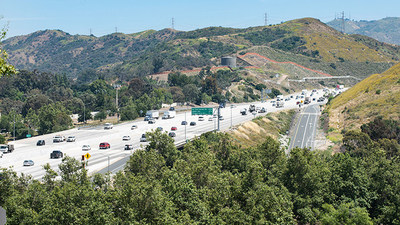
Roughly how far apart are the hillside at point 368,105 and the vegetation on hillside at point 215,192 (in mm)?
51312

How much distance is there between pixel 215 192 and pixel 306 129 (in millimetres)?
80622

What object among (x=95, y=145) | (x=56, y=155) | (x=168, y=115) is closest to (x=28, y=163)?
(x=56, y=155)

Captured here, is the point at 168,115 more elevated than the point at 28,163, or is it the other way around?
the point at 168,115

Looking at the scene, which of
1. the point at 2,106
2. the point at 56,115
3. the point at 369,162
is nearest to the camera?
the point at 369,162

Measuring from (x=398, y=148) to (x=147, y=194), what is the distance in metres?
58.7

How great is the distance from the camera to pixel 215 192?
39.2 meters

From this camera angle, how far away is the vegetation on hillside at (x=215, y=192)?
106ft

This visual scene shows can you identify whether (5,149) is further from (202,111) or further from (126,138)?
(202,111)

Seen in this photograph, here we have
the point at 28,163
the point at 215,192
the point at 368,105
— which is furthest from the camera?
the point at 368,105

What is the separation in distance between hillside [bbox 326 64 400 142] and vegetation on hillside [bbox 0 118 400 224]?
168ft

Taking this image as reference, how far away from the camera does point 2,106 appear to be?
525ft

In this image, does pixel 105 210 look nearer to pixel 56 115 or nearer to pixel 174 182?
pixel 174 182

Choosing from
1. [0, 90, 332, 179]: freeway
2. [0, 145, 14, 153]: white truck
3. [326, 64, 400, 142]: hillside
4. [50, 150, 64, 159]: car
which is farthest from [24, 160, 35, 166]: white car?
[326, 64, 400, 142]: hillside

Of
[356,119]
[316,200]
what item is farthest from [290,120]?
[316,200]
